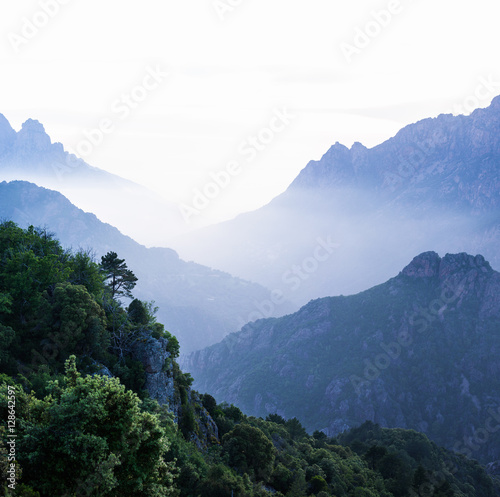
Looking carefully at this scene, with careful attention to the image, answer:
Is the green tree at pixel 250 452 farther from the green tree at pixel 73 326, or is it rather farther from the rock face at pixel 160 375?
the green tree at pixel 73 326

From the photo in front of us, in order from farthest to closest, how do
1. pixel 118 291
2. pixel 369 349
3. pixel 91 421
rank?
1. pixel 369 349
2. pixel 118 291
3. pixel 91 421

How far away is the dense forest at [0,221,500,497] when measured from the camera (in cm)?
1678

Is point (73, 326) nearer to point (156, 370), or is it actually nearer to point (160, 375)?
point (156, 370)

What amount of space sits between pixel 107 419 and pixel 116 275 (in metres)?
42.4

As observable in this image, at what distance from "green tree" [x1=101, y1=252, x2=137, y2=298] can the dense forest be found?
0.55 ft

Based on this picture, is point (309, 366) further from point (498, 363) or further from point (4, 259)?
point (4, 259)

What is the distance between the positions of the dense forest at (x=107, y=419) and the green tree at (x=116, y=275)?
0.55 feet

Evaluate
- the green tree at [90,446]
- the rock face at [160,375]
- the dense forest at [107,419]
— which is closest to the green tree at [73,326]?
the dense forest at [107,419]

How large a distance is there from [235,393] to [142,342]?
166 meters

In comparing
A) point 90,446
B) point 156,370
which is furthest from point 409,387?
point 90,446

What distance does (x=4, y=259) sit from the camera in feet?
151

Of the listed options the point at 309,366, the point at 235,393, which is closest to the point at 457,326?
the point at 309,366

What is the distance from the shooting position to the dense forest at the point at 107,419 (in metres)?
16.8

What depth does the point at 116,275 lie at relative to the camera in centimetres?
5747
